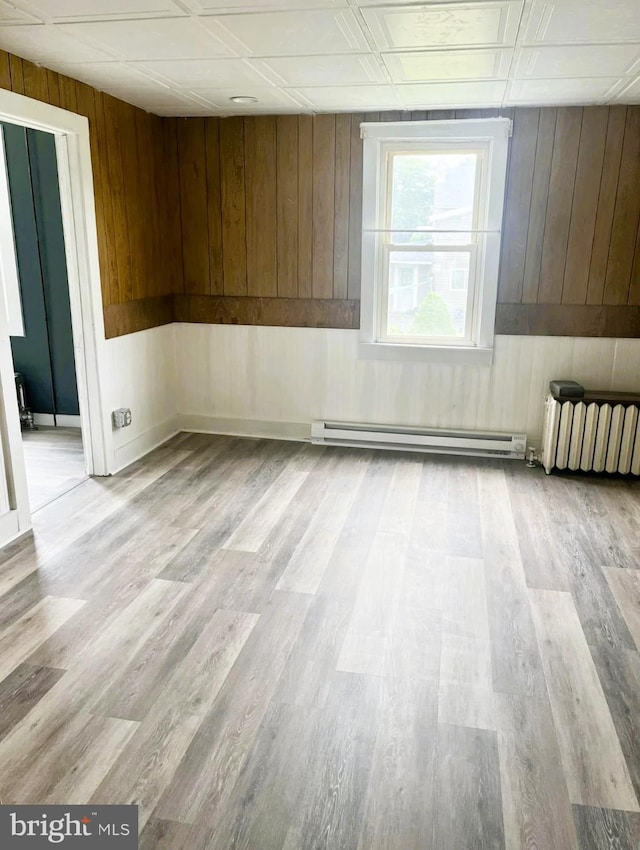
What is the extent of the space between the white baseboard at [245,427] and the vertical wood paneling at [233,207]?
1.05 metres

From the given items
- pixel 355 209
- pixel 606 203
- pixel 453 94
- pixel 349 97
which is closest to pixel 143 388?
Result: pixel 355 209

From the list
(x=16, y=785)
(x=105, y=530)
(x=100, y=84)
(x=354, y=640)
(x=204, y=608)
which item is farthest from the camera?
(x=100, y=84)

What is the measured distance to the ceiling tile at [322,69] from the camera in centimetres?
319

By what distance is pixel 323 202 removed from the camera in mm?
4754

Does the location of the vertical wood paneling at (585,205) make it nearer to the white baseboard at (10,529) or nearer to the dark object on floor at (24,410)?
the white baseboard at (10,529)

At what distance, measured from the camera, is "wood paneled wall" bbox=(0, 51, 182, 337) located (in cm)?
385

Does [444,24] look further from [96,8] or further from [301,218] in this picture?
[301,218]

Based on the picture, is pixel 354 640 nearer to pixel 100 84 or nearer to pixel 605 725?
pixel 605 725

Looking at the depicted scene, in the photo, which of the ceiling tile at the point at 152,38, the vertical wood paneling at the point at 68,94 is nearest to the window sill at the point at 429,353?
the ceiling tile at the point at 152,38

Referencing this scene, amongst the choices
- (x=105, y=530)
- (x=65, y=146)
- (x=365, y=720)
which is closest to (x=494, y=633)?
(x=365, y=720)

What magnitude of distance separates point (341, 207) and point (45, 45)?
2.23 metres

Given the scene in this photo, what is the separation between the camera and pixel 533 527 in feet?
12.0

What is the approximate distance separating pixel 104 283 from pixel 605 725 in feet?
12.1

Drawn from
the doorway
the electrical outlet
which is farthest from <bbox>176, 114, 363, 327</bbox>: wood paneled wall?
the electrical outlet
